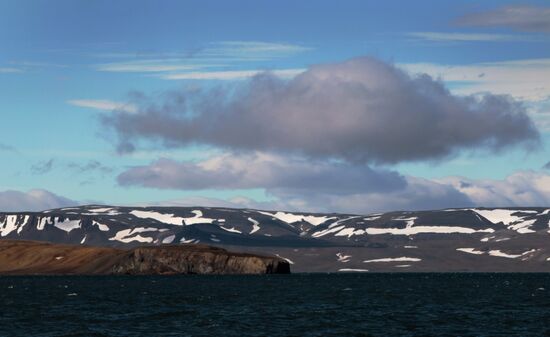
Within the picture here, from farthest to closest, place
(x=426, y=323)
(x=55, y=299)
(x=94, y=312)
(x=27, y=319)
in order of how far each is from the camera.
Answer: (x=55, y=299) < (x=94, y=312) < (x=27, y=319) < (x=426, y=323)

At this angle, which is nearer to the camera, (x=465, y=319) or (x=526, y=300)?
(x=465, y=319)

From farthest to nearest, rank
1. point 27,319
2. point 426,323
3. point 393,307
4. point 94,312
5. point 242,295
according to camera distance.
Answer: point 242,295, point 393,307, point 94,312, point 27,319, point 426,323

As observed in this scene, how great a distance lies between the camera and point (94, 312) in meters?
113

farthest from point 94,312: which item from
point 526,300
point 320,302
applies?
point 526,300

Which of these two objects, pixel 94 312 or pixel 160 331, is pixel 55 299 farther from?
pixel 160 331

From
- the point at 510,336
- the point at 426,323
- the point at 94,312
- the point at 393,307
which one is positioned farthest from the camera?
the point at 393,307

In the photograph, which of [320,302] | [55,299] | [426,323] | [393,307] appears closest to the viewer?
[426,323]

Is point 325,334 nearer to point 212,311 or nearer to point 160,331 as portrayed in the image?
point 160,331

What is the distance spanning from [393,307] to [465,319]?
21.5 m

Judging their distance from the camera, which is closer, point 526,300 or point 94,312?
point 94,312

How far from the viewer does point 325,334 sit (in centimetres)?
8594

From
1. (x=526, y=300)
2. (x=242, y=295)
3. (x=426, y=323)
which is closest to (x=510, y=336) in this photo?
(x=426, y=323)

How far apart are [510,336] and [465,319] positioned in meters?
17.6

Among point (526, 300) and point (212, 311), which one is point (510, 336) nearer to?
point (212, 311)
